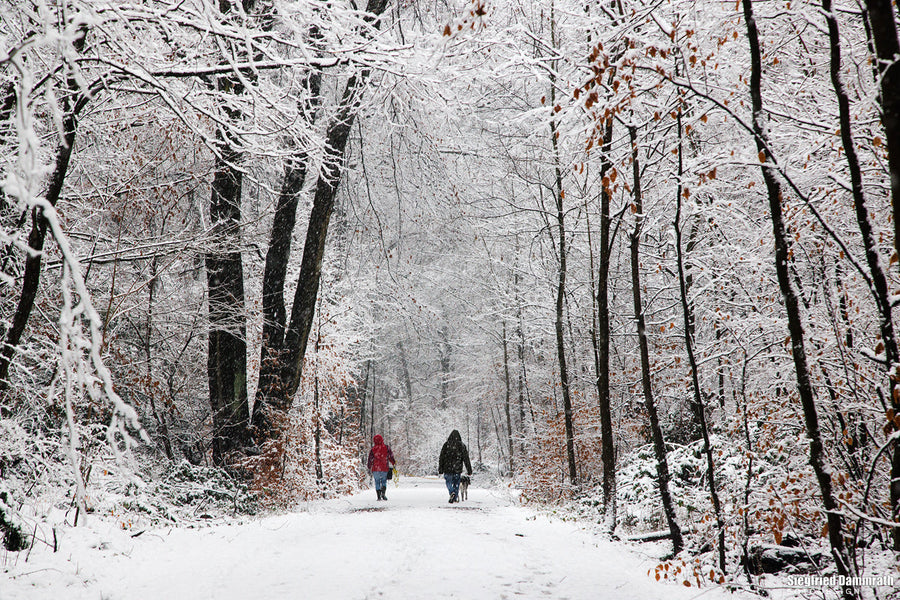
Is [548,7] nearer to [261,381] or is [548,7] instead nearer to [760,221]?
[760,221]

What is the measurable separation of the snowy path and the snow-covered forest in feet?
1.39

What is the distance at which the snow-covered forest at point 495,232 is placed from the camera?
159 inches

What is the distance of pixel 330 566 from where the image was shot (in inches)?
234

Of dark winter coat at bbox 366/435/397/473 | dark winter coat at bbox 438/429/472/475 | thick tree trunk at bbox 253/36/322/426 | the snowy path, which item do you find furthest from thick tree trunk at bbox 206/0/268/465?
dark winter coat at bbox 438/429/472/475

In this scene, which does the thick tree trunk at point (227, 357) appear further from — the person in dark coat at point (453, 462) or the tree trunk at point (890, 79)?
the tree trunk at point (890, 79)

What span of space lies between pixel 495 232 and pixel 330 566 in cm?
1135

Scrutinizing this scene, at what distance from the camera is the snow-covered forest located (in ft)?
13.2

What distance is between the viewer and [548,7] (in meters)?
7.31

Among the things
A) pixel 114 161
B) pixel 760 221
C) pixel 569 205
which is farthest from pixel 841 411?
pixel 569 205

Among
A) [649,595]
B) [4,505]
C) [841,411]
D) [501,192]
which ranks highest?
[501,192]

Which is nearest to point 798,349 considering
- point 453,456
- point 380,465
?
point 453,456

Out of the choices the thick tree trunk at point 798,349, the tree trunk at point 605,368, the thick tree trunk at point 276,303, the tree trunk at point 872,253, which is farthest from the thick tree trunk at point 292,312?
the tree trunk at point 872,253

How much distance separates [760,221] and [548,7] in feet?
12.3

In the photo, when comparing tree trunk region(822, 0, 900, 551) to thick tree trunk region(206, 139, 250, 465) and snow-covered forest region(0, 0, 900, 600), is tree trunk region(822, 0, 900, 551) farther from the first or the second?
thick tree trunk region(206, 139, 250, 465)
